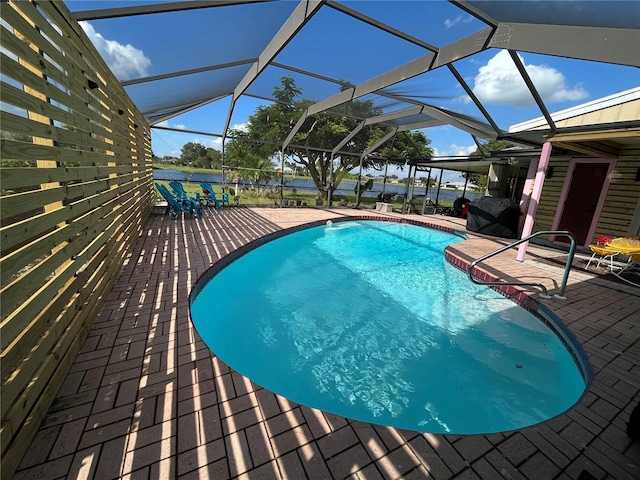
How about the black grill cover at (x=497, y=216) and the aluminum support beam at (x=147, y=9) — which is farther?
the black grill cover at (x=497, y=216)

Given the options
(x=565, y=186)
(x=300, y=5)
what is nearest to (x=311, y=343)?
(x=300, y=5)

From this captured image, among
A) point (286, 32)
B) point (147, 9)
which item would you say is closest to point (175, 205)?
point (147, 9)

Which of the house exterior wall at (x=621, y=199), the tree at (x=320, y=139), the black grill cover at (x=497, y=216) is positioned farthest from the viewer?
the tree at (x=320, y=139)

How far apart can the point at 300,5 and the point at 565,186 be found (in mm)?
7717

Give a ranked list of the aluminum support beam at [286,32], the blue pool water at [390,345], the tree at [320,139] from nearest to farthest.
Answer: the blue pool water at [390,345] → the aluminum support beam at [286,32] → the tree at [320,139]

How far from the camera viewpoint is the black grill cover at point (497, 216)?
26.6 ft

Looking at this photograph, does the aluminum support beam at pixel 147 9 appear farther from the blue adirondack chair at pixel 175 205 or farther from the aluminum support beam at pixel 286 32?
the blue adirondack chair at pixel 175 205

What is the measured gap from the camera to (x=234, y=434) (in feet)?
4.97

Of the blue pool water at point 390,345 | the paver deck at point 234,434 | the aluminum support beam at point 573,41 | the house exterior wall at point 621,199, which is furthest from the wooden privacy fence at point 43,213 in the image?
the house exterior wall at point 621,199

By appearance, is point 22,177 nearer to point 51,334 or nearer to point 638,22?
point 51,334

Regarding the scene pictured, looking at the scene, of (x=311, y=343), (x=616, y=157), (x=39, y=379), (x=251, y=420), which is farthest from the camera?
(x=616, y=157)

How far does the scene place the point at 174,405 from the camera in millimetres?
1671

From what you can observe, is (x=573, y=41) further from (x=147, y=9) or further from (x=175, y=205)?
(x=175, y=205)

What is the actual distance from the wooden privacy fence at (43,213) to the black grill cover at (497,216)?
9208mm
